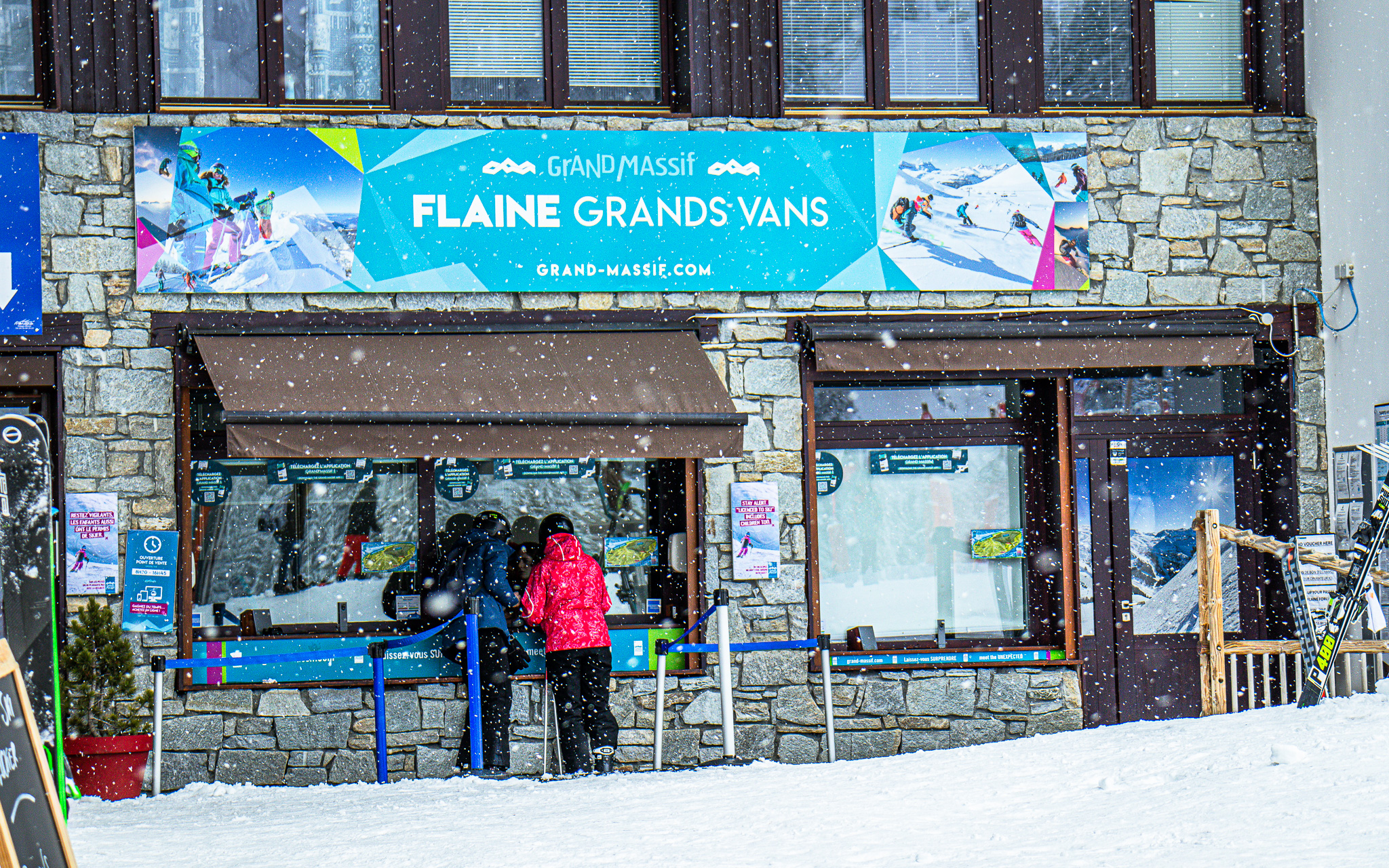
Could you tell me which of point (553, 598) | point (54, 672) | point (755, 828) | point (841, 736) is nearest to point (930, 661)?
point (841, 736)

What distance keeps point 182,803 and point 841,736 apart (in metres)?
3.92

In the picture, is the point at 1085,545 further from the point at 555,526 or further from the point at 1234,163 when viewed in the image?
the point at 555,526

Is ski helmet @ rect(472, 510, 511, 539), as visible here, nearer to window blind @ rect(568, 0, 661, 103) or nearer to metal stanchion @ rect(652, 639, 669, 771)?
metal stanchion @ rect(652, 639, 669, 771)

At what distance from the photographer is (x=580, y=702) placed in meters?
7.80

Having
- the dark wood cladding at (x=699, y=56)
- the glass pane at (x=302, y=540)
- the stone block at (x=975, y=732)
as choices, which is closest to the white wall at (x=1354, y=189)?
the dark wood cladding at (x=699, y=56)

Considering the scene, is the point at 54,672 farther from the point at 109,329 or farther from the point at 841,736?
the point at 841,736

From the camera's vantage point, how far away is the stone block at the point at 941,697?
8641 mm

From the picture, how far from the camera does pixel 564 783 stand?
691 centimetres

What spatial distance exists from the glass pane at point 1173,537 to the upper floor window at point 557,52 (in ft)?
13.9

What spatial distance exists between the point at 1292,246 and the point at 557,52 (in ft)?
16.6

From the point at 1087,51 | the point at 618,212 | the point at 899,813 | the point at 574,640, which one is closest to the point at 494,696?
the point at 574,640

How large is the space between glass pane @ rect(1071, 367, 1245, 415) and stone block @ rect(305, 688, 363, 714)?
16.6ft

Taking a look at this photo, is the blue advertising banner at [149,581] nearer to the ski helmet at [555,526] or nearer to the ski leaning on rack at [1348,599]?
the ski helmet at [555,526]

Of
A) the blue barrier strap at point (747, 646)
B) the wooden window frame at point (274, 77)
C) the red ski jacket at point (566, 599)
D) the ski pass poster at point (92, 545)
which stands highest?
the wooden window frame at point (274, 77)
